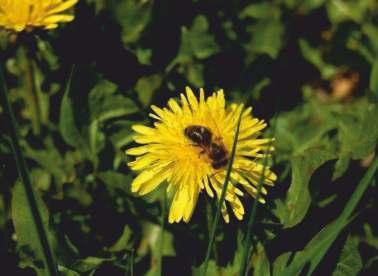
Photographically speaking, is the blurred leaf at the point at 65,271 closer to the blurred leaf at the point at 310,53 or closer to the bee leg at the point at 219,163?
the bee leg at the point at 219,163

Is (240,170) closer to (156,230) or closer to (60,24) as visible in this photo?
(156,230)

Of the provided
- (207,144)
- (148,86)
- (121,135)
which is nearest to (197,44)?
(148,86)

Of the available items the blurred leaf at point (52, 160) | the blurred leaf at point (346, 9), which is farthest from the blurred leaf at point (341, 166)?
the blurred leaf at point (52, 160)

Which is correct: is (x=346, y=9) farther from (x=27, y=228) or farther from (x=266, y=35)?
(x=27, y=228)

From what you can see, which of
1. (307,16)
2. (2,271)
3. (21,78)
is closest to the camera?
(2,271)

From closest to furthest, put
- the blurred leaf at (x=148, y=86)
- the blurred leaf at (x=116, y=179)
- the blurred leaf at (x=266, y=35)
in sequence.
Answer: the blurred leaf at (x=116, y=179) < the blurred leaf at (x=148, y=86) < the blurred leaf at (x=266, y=35)

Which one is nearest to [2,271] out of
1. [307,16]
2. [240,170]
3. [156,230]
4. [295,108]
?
[156,230]
